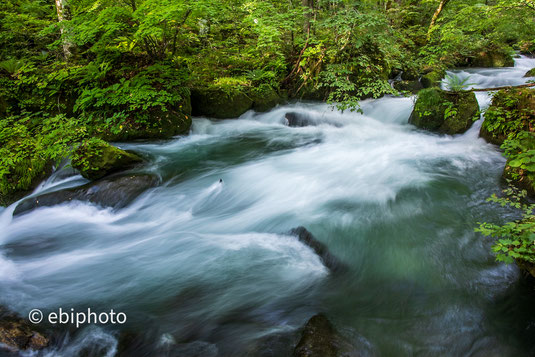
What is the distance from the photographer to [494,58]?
42.7 ft

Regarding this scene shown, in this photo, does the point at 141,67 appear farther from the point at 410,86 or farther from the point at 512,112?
the point at 410,86

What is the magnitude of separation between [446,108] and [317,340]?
6196 mm

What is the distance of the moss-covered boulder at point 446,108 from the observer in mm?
6387

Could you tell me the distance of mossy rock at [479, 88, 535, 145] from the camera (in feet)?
15.0

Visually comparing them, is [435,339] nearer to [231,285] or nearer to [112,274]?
[231,285]

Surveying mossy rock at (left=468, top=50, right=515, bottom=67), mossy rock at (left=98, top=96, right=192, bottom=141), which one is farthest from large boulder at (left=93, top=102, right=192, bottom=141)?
mossy rock at (left=468, top=50, right=515, bottom=67)

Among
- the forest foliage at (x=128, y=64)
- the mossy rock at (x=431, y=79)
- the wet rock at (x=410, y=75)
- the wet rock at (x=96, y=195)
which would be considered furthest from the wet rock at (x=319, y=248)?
the wet rock at (x=410, y=75)

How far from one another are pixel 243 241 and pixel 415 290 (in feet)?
7.18

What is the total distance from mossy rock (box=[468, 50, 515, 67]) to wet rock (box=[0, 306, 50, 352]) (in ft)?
55.8

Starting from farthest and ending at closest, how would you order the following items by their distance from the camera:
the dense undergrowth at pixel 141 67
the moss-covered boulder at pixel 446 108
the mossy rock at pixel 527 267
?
the moss-covered boulder at pixel 446 108
the dense undergrowth at pixel 141 67
the mossy rock at pixel 527 267

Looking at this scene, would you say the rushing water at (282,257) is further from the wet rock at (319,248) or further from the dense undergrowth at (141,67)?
the dense undergrowth at (141,67)

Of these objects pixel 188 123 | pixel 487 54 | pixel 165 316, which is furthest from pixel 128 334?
pixel 487 54

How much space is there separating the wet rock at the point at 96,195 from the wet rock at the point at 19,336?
231 cm

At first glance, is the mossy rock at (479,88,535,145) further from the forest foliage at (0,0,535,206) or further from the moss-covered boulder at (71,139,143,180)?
the moss-covered boulder at (71,139,143,180)
